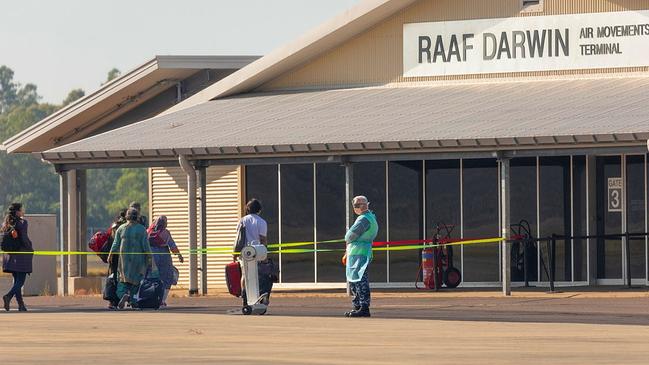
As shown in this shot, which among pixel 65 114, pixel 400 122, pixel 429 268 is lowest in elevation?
pixel 429 268

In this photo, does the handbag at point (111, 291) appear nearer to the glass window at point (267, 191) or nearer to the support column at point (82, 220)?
the glass window at point (267, 191)

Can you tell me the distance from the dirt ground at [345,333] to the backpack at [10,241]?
101cm

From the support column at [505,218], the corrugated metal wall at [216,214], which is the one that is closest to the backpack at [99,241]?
the support column at [505,218]

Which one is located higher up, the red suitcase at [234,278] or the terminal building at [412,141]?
the terminal building at [412,141]

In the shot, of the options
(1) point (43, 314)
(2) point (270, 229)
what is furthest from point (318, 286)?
(1) point (43, 314)

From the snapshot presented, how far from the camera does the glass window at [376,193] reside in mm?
33594

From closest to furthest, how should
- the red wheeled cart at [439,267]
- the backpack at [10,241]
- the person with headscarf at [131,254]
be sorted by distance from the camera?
the person with headscarf at [131,254] < the backpack at [10,241] < the red wheeled cart at [439,267]

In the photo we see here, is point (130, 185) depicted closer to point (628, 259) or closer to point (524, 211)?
point (524, 211)

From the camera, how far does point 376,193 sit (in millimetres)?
33688

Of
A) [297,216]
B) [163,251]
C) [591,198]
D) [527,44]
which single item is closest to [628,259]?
[591,198]

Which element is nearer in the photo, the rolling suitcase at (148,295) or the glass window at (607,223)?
the rolling suitcase at (148,295)

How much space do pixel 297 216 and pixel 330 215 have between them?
2.44 feet

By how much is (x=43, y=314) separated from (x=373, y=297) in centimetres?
689

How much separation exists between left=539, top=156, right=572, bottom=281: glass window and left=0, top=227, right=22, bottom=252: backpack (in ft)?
34.2
